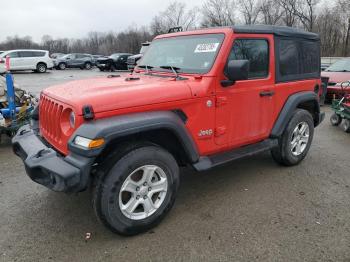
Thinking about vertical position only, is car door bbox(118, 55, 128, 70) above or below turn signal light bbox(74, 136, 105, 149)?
above

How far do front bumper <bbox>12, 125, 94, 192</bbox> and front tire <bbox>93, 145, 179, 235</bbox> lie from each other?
23 cm

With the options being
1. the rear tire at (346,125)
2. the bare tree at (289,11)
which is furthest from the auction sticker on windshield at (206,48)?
the bare tree at (289,11)

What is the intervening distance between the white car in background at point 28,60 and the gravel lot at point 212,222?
20.5m

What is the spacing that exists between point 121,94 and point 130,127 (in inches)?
13.2

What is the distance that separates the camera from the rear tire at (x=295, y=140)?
453 cm

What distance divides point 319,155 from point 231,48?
2.86 metres

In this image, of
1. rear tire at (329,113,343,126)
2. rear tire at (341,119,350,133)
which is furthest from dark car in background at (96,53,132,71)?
rear tire at (341,119,350,133)

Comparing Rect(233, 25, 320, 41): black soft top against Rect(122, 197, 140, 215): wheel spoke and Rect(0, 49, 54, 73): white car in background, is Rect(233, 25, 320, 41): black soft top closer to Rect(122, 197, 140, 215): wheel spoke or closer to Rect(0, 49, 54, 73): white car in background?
Rect(122, 197, 140, 215): wheel spoke

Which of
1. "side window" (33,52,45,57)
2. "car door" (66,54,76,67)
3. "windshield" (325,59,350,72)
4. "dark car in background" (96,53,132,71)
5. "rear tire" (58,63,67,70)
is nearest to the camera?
"windshield" (325,59,350,72)

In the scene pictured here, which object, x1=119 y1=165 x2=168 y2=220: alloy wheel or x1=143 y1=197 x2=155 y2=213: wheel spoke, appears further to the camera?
x1=143 y1=197 x2=155 y2=213: wheel spoke

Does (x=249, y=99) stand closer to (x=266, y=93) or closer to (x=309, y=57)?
(x=266, y=93)

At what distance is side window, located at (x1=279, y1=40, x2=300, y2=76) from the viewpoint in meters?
4.29

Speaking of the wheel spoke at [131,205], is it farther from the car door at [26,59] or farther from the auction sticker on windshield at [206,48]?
the car door at [26,59]

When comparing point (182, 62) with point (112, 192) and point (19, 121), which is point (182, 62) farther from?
point (19, 121)
